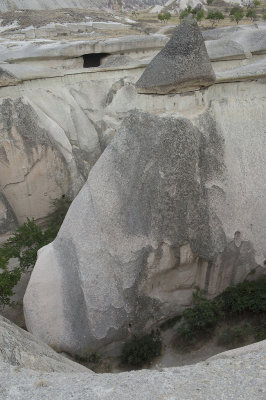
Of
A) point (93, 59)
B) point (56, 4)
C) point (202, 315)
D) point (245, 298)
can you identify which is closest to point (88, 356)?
→ point (202, 315)

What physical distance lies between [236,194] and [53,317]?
3.43 m

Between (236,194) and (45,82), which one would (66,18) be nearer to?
(45,82)

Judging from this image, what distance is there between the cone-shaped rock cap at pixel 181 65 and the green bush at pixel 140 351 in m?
3.76

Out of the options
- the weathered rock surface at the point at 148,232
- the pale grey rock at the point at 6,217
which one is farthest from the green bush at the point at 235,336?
the pale grey rock at the point at 6,217

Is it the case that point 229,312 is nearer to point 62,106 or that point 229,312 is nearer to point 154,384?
point 154,384

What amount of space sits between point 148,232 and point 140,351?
1790 mm

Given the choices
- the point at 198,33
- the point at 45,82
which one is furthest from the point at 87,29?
the point at 198,33

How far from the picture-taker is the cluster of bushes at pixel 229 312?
5.70m

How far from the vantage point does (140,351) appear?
18.3 ft

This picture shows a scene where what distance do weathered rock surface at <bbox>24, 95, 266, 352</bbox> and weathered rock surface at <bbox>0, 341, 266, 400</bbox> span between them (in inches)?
92.3

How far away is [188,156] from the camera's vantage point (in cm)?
546

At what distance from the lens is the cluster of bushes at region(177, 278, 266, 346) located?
5703mm

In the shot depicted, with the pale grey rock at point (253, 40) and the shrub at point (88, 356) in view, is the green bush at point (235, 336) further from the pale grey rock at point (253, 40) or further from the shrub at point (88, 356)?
the pale grey rock at point (253, 40)

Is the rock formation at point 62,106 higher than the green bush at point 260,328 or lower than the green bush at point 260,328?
higher
